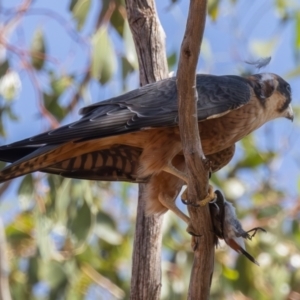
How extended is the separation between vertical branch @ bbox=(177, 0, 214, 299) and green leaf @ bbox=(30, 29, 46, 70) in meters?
1.77

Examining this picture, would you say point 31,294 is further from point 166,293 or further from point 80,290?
point 166,293

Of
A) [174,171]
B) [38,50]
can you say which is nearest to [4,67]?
[38,50]

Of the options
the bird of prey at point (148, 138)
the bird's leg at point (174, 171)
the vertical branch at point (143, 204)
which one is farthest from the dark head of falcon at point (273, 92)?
the bird's leg at point (174, 171)

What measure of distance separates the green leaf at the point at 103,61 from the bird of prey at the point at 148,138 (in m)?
0.69

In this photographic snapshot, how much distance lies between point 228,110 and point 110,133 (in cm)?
45

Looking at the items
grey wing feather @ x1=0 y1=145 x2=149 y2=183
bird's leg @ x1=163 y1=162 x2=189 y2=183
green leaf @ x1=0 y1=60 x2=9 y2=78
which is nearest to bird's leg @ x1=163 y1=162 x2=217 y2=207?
bird's leg @ x1=163 y1=162 x2=189 y2=183

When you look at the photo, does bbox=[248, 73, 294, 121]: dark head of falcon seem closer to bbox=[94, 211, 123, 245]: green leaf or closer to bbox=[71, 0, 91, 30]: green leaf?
bbox=[71, 0, 91, 30]: green leaf

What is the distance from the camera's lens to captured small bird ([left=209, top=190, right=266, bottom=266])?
2.52 m

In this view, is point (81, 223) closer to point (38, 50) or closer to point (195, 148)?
point (38, 50)

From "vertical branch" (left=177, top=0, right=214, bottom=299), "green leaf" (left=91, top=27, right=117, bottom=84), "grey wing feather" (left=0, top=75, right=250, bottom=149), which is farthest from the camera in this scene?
"green leaf" (left=91, top=27, right=117, bottom=84)

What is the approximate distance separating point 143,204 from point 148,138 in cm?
25

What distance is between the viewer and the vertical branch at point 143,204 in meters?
2.78

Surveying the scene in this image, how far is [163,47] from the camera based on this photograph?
3.05 metres

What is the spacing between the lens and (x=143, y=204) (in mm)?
2953
